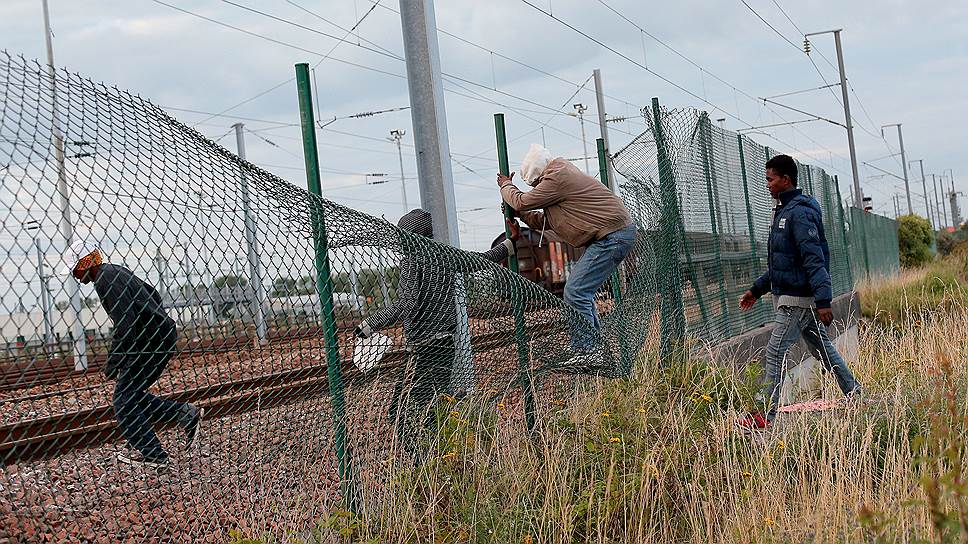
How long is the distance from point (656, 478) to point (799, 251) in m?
2.98

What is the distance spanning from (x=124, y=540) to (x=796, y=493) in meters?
2.84

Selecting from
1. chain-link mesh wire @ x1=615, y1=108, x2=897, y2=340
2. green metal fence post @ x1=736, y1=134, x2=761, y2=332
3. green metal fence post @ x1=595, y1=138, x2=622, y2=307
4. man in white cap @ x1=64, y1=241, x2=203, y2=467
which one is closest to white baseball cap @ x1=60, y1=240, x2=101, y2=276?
man in white cap @ x1=64, y1=241, x2=203, y2=467

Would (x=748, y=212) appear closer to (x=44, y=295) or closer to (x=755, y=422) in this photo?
(x=755, y=422)

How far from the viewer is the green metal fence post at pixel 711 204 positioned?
378 inches

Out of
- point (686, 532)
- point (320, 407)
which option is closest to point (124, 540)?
point (320, 407)

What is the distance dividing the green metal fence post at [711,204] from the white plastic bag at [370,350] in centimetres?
551

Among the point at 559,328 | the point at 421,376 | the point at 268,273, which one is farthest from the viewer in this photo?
the point at 559,328

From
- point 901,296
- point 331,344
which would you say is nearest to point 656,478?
point 331,344

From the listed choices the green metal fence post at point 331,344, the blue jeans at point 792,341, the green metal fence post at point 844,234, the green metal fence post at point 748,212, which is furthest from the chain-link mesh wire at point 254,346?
the green metal fence post at point 844,234

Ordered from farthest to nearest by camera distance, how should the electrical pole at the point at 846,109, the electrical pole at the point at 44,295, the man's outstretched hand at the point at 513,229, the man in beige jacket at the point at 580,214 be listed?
the electrical pole at the point at 846,109
the man in beige jacket at the point at 580,214
the man's outstretched hand at the point at 513,229
the electrical pole at the point at 44,295

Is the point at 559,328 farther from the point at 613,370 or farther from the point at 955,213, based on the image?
the point at 955,213

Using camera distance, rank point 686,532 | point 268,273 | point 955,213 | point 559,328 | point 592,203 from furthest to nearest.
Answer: point 955,213, point 592,203, point 559,328, point 686,532, point 268,273

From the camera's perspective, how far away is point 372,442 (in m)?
4.42

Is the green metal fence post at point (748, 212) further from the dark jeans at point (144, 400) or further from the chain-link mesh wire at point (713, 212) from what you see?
the dark jeans at point (144, 400)
